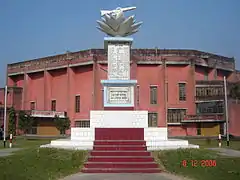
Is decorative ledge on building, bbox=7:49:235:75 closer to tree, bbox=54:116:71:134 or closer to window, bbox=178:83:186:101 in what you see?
window, bbox=178:83:186:101

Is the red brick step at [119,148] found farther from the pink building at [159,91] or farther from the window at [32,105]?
the window at [32,105]

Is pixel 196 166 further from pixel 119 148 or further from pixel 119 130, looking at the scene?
pixel 119 130

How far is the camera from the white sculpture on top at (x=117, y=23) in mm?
16859

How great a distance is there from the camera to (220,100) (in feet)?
145

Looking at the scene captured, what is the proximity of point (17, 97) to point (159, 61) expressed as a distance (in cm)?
2571

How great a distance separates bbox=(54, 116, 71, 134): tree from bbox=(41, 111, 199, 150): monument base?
31.4m

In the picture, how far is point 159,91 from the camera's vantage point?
46938 mm

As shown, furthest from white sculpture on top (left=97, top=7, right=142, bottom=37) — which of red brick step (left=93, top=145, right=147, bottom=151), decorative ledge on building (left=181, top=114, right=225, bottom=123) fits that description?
decorative ledge on building (left=181, top=114, right=225, bottom=123)

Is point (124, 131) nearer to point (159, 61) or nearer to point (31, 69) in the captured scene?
point (159, 61)

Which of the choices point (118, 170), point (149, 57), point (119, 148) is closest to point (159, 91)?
point (149, 57)

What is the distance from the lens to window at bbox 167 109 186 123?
46.5 m

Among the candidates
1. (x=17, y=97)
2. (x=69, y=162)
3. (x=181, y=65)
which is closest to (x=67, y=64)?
(x=17, y=97)
